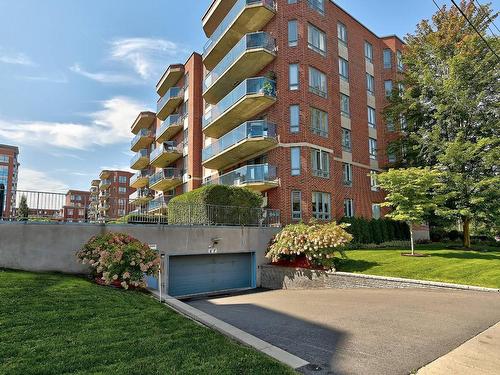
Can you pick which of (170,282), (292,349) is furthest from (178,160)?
(292,349)

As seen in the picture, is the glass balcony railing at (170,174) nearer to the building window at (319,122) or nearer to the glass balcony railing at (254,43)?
the glass balcony railing at (254,43)

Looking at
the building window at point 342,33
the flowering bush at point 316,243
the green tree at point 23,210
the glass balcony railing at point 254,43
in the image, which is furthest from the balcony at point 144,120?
the green tree at point 23,210

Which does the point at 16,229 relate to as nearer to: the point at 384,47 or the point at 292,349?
the point at 292,349

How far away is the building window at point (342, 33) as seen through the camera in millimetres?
27969

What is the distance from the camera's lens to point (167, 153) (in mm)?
35531

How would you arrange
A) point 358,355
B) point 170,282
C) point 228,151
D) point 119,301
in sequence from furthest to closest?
point 228,151
point 170,282
point 119,301
point 358,355

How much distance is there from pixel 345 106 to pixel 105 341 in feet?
83.4

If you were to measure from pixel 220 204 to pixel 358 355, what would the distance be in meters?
13.7

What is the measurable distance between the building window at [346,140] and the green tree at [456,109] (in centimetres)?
388

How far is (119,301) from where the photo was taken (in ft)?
26.4

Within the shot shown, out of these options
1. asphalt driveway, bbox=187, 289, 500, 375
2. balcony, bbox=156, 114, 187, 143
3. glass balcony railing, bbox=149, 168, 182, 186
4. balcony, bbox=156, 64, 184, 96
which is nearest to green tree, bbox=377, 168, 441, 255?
asphalt driveway, bbox=187, 289, 500, 375

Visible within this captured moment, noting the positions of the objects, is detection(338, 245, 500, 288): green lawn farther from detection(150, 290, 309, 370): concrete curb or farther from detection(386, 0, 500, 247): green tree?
detection(150, 290, 309, 370): concrete curb

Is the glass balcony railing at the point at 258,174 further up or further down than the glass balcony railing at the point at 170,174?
further down

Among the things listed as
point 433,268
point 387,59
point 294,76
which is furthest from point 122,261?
point 387,59
